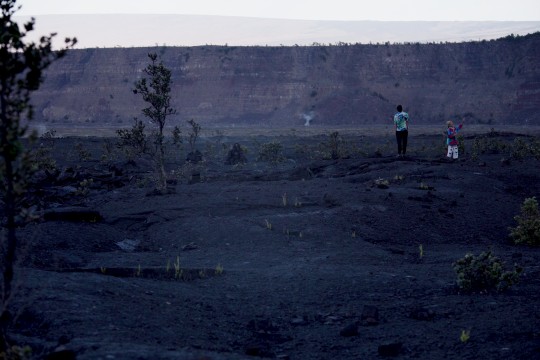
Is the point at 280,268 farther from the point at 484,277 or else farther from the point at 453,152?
the point at 453,152

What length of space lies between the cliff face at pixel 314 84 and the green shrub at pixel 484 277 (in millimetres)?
56470

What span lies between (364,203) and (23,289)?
8840mm

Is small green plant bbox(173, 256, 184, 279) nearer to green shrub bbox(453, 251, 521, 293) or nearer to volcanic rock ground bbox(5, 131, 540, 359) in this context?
volcanic rock ground bbox(5, 131, 540, 359)

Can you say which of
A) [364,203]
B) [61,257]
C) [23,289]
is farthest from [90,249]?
[364,203]

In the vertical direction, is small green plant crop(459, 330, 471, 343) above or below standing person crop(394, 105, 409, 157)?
below

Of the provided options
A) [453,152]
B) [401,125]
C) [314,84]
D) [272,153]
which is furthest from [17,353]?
[314,84]

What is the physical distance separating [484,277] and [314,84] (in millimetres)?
63126

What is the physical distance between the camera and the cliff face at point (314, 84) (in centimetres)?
6500

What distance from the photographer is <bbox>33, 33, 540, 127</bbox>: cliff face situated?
65000mm

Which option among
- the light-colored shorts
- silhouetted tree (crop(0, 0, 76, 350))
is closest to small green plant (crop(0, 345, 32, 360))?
silhouetted tree (crop(0, 0, 76, 350))

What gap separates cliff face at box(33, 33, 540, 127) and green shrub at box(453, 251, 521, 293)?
56470 millimetres

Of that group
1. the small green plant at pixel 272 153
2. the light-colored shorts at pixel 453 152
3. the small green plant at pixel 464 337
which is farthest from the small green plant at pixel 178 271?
the small green plant at pixel 272 153

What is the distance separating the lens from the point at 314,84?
231ft

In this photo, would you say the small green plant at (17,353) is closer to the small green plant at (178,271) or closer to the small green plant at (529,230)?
the small green plant at (178,271)
